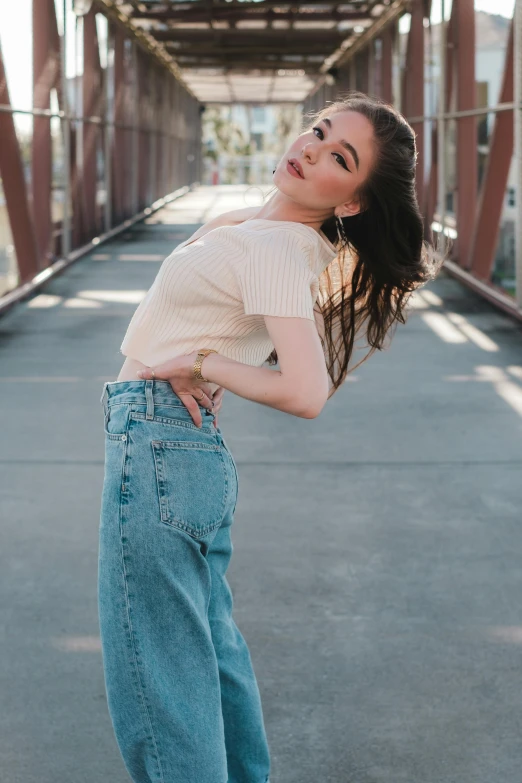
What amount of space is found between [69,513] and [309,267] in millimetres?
2675

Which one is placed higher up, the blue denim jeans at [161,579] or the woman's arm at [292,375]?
the woman's arm at [292,375]

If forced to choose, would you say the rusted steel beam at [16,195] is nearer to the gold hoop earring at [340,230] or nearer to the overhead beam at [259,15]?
the gold hoop earring at [340,230]

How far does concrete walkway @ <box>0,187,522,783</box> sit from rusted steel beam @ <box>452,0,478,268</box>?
466 cm

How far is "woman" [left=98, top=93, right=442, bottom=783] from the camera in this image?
177cm

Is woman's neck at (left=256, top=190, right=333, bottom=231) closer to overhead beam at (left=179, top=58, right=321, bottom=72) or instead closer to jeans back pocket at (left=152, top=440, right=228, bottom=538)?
jeans back pocket at (left=152, top=440, right=228, bottom=538)

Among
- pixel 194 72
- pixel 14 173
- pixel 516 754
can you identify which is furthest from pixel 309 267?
pixel 194 72

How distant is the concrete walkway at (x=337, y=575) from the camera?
260cm

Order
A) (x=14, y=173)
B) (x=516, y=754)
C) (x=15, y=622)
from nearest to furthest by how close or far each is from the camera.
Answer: (x=516, y=754) → (x=15, y=622) → (x=14, y=173)

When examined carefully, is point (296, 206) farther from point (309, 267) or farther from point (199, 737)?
point (199, 737)

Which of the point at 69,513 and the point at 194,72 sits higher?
the point at 194,72

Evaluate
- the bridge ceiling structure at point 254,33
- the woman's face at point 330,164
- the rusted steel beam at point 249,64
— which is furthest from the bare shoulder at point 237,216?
the rusted steel beam at point 249,64

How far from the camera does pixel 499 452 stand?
504cm

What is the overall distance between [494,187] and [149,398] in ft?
27.4

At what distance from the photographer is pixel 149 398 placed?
6.03 feet
